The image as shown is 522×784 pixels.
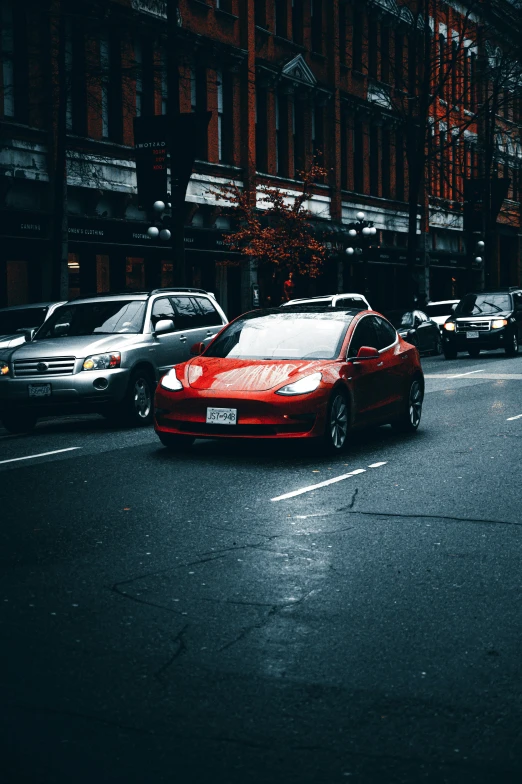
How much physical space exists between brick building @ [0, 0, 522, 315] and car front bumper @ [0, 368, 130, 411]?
11.0 meters

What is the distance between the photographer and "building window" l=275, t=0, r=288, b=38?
→ 4191cm

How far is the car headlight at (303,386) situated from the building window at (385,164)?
41.2 meters

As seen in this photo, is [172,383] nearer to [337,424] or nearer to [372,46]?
[337,424]

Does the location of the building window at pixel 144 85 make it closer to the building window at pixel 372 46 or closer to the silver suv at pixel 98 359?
the building window at pixel 372 46

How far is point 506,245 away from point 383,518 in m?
65.0

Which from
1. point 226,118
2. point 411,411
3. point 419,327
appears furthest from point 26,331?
point 226,118

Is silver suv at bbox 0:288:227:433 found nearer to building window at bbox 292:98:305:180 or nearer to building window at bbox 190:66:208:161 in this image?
building window at bbox 190:66:208:161

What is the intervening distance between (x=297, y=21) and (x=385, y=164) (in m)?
10.5


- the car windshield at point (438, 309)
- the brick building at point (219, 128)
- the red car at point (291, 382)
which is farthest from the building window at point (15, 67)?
the car windshield at point (438, 309)

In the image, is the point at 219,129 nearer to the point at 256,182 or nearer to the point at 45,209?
the point at 256,182

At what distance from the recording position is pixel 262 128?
4041 cm

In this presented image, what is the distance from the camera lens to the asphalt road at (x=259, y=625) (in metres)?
4.09

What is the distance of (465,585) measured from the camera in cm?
655

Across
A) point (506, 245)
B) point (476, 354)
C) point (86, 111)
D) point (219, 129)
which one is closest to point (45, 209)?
point (86, 111)
